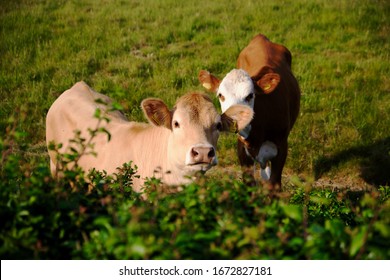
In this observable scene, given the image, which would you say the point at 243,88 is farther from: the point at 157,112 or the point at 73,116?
the point at 73,116

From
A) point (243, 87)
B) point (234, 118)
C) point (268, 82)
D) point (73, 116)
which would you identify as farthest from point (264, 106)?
point (73, 116)

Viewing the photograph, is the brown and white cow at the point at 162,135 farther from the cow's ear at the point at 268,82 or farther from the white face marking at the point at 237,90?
the cow's ear at the point at 268,82

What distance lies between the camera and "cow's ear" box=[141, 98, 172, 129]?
459 cm

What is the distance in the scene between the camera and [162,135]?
4957 mm

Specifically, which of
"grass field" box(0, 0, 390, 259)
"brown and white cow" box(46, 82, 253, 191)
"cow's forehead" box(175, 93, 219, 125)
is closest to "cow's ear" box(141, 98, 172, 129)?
"brown and white cow" box(46, 82, 253, 191)

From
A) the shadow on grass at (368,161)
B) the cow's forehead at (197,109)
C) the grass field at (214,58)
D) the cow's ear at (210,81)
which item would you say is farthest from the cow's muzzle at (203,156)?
the shadow on grass at (368,161)

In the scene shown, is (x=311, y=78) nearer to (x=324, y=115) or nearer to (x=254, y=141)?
(x=324, y=115)

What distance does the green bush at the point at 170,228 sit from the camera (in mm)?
2068

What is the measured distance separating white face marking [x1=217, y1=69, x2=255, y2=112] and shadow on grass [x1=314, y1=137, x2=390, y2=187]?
2072mm

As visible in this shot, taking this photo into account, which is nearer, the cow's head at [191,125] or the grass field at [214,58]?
the cow's head at [191,125]

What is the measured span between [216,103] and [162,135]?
150 inches

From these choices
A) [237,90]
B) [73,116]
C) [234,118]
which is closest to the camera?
[234,118]

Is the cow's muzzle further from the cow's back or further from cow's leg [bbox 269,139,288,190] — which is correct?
cow's leg [bbox 269,139,288,190]

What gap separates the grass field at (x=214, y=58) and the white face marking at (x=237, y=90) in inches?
67.2
